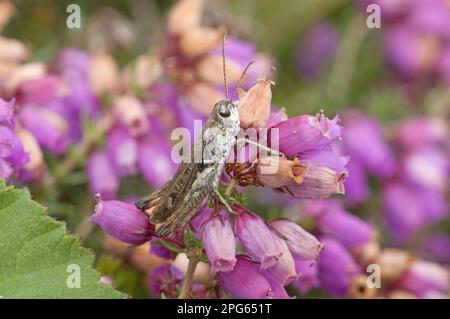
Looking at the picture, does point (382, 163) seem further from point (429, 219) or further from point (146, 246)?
point (146, 246)

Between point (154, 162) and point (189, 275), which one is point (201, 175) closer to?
point (189, 275)

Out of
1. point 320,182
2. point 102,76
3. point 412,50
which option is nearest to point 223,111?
point 320,182

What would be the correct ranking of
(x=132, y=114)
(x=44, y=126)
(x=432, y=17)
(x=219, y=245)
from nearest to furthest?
(x=219, y=245)
(x=44, y=126)
(x=132, y=114)
(x=432, y=17)

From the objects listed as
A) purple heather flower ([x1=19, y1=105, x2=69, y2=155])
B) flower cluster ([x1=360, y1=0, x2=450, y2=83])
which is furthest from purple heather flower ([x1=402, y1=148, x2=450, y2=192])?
purple heather flower ([x1=19, y1=105, x2=69, y2=155])

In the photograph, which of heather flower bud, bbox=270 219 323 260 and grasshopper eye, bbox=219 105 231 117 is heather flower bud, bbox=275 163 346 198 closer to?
heather flower bud, bbox=270 219 323 260

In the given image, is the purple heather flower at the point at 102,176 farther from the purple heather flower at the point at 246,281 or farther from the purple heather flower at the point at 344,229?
the purple heather flower at the point at 246,281

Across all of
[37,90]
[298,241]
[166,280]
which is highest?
[37,90]
